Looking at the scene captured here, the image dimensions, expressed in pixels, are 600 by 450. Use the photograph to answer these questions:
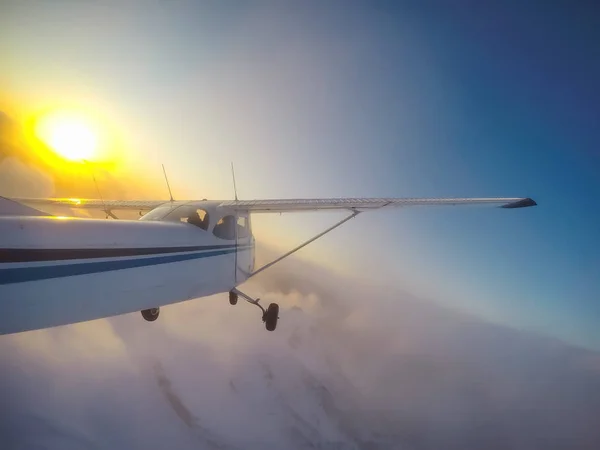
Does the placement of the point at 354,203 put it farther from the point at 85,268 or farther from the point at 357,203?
the point at 85,268

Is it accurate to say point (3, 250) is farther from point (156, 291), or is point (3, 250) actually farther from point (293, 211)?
point (293, 211)

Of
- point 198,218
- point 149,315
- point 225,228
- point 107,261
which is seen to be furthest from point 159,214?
point 149,315

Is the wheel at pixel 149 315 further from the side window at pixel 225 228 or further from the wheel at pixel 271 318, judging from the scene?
the side window at pixel 225 228

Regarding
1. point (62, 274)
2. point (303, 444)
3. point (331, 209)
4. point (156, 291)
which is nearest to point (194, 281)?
point (156, 291)

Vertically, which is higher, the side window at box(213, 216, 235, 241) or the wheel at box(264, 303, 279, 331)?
the side window at box(213, 216, 235, 241)

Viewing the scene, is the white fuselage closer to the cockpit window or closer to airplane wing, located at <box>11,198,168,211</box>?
the cockpit window

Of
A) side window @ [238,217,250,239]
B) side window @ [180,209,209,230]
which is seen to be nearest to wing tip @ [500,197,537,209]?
side window @ [238,217,250,239]

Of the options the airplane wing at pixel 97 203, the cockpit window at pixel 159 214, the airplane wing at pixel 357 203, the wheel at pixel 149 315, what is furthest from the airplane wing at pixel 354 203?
the wheel at pixel 149 315
